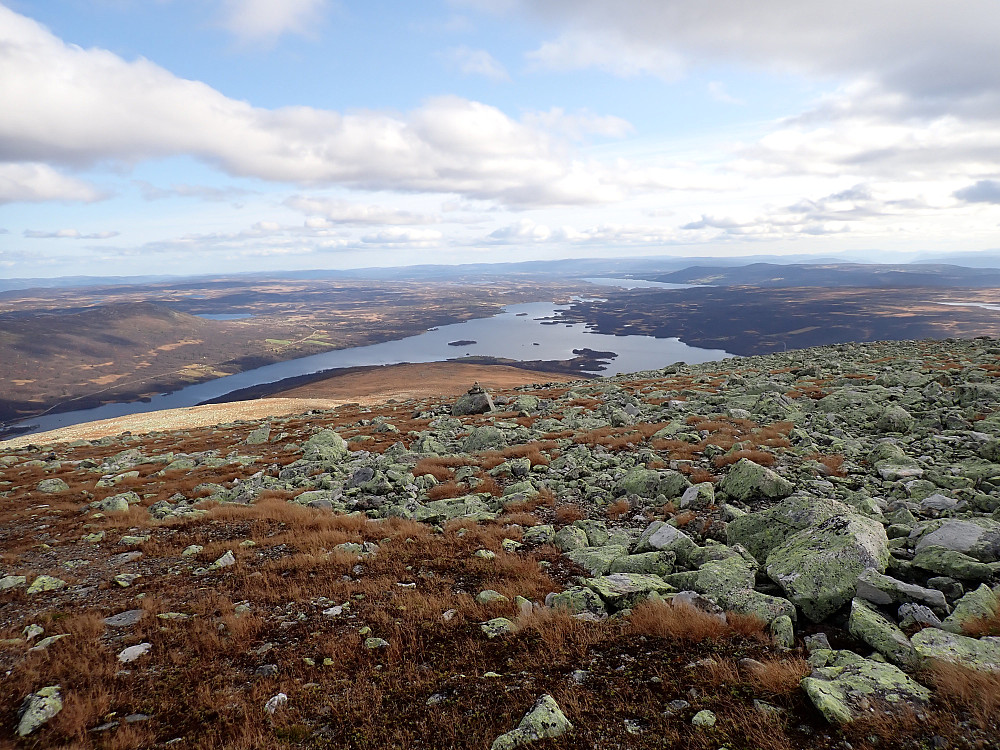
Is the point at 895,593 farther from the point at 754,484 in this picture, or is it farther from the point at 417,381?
the point at 417,381

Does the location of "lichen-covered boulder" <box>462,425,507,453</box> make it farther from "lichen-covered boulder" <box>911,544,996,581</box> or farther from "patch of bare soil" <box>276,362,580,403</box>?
"patch of bare soil" <box>276,362,580,403</box>

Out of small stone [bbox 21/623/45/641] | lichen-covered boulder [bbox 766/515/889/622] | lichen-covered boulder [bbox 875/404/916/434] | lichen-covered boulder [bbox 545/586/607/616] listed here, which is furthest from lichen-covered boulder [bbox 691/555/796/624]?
lichen-covered boulder [bbox 875/404/916/434]

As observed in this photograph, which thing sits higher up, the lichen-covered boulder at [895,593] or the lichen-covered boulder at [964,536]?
the lichen-covered boulder at [964,536]

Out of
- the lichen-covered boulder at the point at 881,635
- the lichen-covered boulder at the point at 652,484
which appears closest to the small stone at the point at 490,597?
the lichen-covered boulder at the point at 881,635

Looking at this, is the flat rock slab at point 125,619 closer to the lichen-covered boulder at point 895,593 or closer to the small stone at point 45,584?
the small stone at point 45,584

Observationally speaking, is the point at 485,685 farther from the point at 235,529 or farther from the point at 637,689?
the point at 235,529
